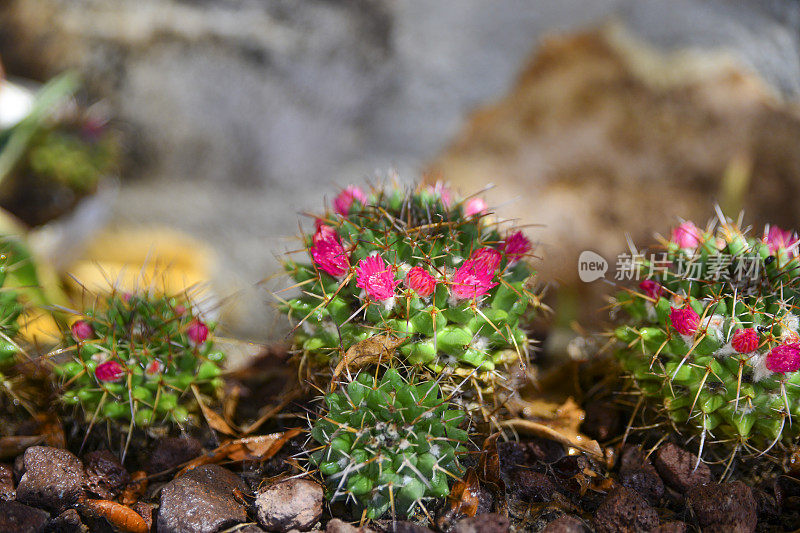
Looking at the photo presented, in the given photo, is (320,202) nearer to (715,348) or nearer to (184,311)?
(184,311)

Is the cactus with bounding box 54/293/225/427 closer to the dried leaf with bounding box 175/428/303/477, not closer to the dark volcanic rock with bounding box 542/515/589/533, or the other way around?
the dried leaf with bounding box 175/428/303/477

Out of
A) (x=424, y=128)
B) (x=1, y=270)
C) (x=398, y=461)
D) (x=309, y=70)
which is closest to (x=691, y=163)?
(x=424, y=128)

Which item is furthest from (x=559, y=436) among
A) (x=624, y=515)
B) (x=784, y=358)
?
(x=784, y=358)

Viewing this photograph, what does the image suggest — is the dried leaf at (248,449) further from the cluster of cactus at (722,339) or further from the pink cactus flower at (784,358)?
the pink cactus flower at (784,358)

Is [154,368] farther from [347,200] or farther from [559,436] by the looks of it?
[559,436]

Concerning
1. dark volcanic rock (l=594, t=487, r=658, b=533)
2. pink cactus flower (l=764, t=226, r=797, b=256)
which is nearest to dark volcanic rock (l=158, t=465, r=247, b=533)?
dark volcanic rock (l=594, t=487, r=658, b=533)
